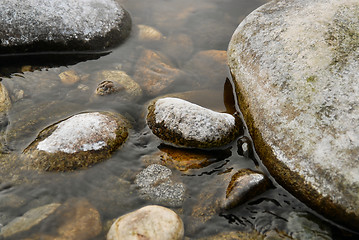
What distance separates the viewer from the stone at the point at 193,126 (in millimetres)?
3920

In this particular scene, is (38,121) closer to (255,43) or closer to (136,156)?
(136,156)

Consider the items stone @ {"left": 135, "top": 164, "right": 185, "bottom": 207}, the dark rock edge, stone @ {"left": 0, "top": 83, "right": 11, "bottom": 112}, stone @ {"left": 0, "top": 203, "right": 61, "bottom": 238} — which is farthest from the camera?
the dark rock edge

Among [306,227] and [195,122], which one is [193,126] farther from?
[306,227]

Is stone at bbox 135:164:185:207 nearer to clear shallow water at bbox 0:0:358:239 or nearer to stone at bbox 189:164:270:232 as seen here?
clear shallow water at bbox 0:0:358:239

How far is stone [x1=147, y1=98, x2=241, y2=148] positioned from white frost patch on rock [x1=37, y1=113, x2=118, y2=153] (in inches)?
26.6

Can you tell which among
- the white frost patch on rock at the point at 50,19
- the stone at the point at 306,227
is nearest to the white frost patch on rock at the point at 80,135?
the white frost patch on rock at the point at 50,19

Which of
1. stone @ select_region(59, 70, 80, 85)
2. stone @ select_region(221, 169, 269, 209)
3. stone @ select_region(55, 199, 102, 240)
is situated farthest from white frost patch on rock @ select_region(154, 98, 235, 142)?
stone @ select_region(59, 70, 80, 85)

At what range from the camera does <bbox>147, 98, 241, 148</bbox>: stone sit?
3.92 metres

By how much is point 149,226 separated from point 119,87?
261 centimetres

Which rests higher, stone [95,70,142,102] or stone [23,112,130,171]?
stone [95,70,142,102]

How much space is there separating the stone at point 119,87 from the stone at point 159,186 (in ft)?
4.80

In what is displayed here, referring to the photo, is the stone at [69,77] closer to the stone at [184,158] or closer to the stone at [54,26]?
the stone at [54,26]

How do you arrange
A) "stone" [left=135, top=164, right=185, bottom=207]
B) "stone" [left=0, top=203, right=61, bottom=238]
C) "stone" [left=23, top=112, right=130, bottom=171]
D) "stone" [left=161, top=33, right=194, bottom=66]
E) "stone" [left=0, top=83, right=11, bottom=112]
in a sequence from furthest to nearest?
1. "stone" [left=161, top=33, right=194, bottom=66]
2. "stone" [left=0, top=83, right=11, bottom=112]
3. "stone" [left=23, top=112, right=130, bottom=171]
4. "stone" [left=135, top=164, right=185, bottom=207]
5. "stone" [left=0, top=203, right=61, bottom=238]

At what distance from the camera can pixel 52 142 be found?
3809 millimetres
